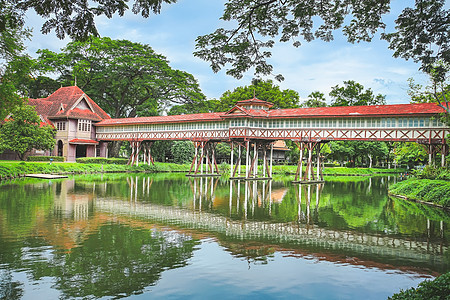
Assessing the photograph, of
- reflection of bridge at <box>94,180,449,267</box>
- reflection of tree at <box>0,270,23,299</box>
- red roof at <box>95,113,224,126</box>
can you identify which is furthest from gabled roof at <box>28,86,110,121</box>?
reflection of tree at <box>0,270,23,299</box>

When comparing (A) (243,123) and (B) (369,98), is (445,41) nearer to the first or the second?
(A) (243,123)

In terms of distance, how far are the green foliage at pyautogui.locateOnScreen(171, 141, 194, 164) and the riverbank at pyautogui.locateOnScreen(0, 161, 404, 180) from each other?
8.71 ft

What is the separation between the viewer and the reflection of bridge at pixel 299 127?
2838cm

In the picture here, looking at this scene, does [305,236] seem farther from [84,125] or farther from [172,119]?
[84,125]

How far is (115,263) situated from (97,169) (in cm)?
3403

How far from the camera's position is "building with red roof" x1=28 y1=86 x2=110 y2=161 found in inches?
1742

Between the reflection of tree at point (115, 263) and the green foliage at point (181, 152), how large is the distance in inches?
1642

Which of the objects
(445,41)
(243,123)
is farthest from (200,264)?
(243,123)

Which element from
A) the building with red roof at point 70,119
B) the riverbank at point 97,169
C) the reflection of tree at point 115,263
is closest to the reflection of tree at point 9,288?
the reflection of tree at point 115,263

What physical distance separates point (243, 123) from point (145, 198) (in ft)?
57.0

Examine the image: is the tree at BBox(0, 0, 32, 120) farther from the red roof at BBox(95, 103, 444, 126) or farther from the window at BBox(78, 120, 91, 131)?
the window at BBox(78, 120, 91, 131)

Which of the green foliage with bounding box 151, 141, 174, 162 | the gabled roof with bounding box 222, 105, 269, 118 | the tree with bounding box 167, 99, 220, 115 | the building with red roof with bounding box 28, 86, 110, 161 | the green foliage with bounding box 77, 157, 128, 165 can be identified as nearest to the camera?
the gabled roof with bounding box 222, 105, 269, 118

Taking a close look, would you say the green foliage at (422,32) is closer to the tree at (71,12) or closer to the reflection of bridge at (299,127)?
the tree at (71,12)

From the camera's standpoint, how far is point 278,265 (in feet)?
Answer: 27.3
